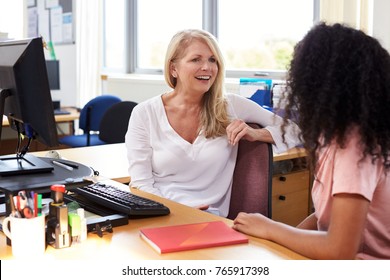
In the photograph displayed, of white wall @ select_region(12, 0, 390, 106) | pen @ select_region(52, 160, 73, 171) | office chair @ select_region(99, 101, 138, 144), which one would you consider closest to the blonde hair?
pen @ select_region(52, 160, 73, 171)

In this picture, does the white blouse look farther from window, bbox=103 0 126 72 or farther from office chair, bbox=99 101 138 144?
window, bbox=103 0 126 72

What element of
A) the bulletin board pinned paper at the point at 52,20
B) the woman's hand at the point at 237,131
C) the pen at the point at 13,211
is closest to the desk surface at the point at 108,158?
the woman's hand at the point at 237,131

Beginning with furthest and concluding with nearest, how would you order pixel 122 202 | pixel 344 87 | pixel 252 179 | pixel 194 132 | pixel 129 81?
pixel 129 81 < pixel 194 132 < pixel 252 179 < pixel 122 202 < pixel 344 87

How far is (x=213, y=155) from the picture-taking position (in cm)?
196

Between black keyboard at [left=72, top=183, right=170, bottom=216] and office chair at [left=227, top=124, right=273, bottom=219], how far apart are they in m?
0.48

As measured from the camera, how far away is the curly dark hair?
1.08 m

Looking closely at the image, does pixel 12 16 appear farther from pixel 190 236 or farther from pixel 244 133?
pixel 190 236

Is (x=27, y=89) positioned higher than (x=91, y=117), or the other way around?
(x=27, y=89)

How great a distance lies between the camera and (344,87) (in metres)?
1.08

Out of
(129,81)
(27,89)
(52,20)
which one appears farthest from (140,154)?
(52,20)

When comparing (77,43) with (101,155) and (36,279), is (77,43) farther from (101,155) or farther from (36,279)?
(36,279)

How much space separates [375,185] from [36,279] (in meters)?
0.71

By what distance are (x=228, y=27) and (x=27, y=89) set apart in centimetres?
322

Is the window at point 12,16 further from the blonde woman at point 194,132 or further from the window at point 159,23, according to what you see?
the blonde woman at point 194,132
